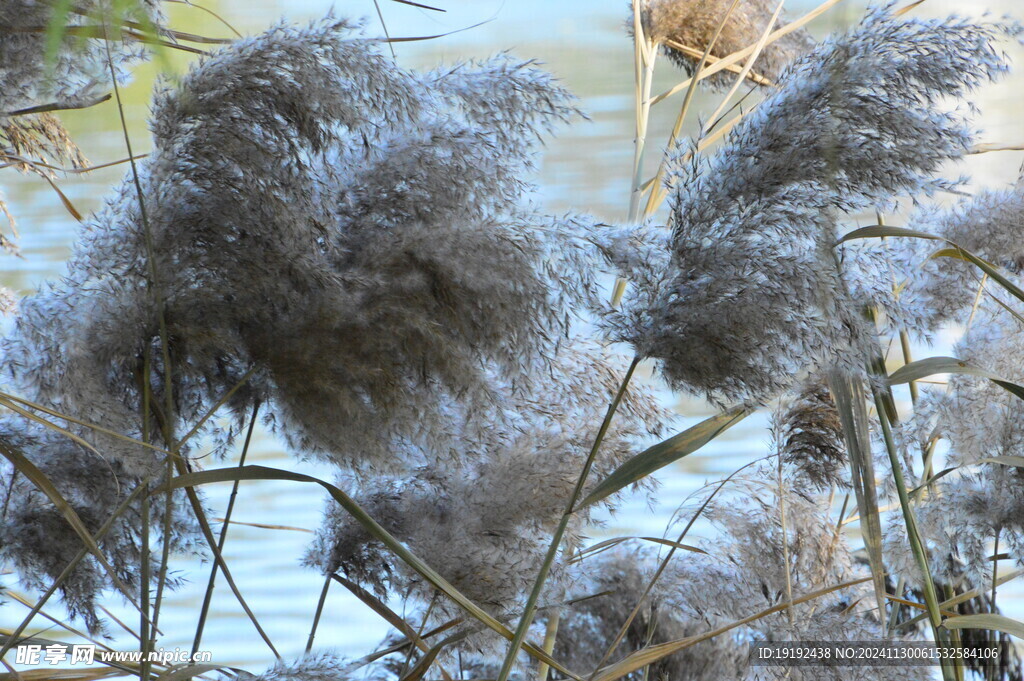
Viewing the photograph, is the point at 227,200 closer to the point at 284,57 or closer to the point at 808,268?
the point at 284,57

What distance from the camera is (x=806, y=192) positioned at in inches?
34.8

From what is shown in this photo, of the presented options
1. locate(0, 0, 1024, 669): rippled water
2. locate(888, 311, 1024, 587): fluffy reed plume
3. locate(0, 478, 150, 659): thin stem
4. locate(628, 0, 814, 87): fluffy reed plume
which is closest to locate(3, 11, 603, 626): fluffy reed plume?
locate(0, 478, 150, 659): thin stem

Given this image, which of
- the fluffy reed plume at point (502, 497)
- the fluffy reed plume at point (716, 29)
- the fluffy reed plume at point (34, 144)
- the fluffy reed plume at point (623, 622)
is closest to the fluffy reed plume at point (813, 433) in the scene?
the fluffy reed plume at point (502, 497)

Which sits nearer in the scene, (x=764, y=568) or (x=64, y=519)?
(x=64, y=519)

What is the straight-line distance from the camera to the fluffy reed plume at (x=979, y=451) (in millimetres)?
1074

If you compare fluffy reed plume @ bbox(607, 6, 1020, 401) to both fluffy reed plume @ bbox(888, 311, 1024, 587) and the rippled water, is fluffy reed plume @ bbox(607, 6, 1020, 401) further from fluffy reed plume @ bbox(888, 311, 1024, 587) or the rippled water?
the rippled water

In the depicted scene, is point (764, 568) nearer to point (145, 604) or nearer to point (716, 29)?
point (145, 604)

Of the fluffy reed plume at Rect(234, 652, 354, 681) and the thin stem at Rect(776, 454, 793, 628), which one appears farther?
the thin stem at Rect(776, 454, 793, 628)

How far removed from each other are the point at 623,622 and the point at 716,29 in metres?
1.15

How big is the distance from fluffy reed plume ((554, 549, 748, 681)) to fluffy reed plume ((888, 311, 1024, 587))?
0.36 metres

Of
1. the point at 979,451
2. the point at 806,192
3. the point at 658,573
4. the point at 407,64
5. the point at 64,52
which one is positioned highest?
the point at 407,64

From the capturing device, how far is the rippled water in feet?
5.39

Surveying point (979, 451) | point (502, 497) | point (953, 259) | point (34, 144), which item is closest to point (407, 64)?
point (34, 144)

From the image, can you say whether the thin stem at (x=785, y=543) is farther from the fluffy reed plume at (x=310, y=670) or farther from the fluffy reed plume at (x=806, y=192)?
the fluffy reed plume at (x=310, y=670)
